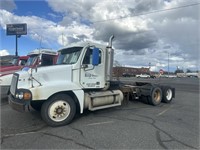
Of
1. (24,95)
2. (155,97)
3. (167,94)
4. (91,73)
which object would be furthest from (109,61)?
(167,94)

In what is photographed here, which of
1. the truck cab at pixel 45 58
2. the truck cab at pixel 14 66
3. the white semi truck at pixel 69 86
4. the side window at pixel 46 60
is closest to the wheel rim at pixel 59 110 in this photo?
the white semi truck at pixel 69 86

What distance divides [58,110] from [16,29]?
149ft

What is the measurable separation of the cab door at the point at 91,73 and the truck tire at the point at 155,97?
135 inches

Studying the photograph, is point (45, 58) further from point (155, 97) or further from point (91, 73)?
point (155, 97)

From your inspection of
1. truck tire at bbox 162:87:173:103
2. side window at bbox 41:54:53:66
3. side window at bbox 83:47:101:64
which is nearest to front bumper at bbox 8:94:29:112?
side window at bbox 83:47:101:64

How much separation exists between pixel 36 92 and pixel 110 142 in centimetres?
260

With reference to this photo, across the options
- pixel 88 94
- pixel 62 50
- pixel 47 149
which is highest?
pixel 62 50

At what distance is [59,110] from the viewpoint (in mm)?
6250

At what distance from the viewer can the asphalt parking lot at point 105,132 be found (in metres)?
4.75

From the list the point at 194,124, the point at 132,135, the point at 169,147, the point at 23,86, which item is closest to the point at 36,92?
the point at 23,86

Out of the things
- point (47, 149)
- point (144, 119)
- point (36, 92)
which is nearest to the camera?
point (47, 149)

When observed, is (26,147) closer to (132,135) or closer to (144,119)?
(132,135)

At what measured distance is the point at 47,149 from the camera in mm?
4480

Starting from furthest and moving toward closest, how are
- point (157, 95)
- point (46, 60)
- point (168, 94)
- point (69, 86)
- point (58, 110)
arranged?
point (168, 94) < point (157, 95) < point (46, 60) < point (69, 86) < point (58, 110)
